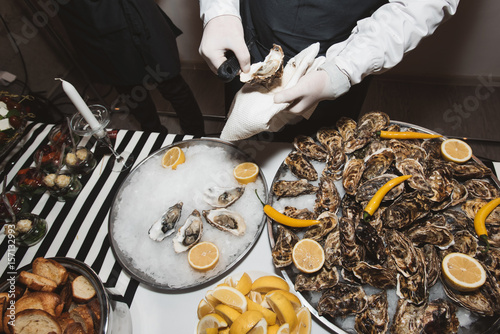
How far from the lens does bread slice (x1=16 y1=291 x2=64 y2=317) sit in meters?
0.79

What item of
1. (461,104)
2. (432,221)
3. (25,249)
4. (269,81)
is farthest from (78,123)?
(461,104)

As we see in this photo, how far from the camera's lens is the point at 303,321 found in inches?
32.2

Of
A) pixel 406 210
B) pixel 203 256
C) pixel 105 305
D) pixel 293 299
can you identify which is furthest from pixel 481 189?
pixel 105 305

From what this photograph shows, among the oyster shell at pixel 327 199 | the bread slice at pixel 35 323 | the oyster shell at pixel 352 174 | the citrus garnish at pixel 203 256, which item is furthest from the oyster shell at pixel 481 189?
the bread slice at pixel 35 323

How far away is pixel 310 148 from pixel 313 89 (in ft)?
0.85

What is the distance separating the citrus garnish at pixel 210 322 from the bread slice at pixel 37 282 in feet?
1.51

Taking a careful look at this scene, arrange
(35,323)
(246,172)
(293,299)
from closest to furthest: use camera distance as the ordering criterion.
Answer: (35,323) < (293,299) < (246,172)

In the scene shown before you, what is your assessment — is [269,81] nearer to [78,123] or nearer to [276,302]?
[276,302]

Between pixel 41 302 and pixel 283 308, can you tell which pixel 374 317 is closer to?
pixel 283 308

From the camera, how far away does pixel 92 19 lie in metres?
1.64

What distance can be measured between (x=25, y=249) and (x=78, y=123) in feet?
1.87

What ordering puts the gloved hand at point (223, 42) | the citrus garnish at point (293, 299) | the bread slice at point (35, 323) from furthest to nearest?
1. the gloved hand at point (223, 42)
2. the citrus garnish at point (293, 299)
3. the bread slice at point (35, 323)

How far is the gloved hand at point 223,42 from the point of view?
1054 millimetres

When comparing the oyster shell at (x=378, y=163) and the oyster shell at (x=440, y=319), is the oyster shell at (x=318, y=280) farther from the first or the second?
the oyster shell at (x=378, y=163)
